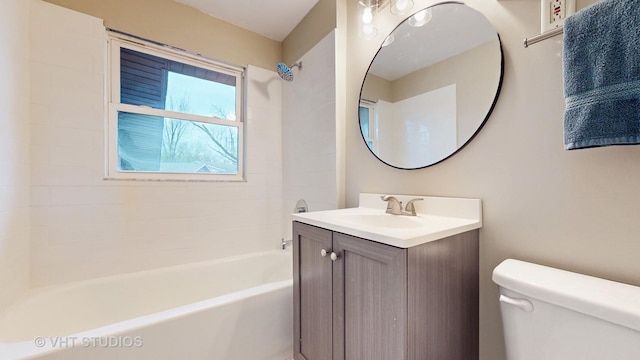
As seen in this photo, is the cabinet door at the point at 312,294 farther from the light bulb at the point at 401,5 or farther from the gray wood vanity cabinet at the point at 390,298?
the light bulb at the point at 401,5

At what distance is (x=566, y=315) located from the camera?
0.64 meters

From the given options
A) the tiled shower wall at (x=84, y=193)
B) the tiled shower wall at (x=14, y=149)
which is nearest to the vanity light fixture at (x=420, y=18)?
the tiled shower wall at (x=84, y=193)

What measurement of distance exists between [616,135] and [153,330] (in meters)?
1.70

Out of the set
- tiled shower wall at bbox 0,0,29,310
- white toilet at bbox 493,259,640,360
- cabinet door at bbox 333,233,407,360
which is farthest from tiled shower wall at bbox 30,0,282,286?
white toilet at bbox 493,259,640,360

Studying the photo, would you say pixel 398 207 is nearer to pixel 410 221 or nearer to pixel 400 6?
pixel 410 221

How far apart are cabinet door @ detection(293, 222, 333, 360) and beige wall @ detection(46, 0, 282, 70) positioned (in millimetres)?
1697

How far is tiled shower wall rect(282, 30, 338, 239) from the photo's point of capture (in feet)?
5.60

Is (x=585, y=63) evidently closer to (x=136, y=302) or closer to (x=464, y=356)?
(x=464, y=356)

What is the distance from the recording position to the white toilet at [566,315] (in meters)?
0.56

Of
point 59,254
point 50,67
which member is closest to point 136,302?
point 59,254

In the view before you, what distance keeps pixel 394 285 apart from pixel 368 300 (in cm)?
14

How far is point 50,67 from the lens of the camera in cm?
146

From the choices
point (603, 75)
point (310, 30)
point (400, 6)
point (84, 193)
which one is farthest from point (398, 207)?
point (84, 193)

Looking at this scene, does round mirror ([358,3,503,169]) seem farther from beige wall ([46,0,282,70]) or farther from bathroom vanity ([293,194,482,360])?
beige wall ([46,0,282,70])
